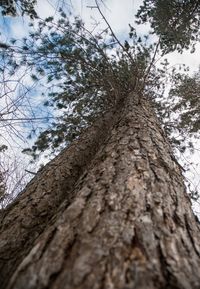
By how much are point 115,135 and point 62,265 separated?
1.99 m

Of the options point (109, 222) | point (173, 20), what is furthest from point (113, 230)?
point (173, 20)

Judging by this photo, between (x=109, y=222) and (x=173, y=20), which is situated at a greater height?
(x=173, y=20)

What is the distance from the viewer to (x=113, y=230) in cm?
140

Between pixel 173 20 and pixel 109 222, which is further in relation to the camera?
pixel 173 20

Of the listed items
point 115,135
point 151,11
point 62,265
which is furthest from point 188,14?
point 62,265

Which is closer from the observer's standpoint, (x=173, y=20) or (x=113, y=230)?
(x=113, y=230)

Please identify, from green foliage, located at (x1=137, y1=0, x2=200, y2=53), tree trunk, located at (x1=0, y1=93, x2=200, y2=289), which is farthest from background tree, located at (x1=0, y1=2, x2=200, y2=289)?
green foliage, located at (x1=137, y1=0, x2=200, y2=53)

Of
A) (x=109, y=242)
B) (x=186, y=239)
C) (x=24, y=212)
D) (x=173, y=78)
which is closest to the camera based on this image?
(x=109, y=242)

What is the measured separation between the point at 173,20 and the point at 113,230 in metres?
6.00

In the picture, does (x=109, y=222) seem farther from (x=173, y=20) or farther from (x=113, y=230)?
(x=173, y=20)

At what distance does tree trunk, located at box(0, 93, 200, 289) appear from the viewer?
1.14 meters

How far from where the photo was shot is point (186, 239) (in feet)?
5.05

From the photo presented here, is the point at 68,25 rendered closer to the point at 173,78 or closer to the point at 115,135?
the point at 173,78

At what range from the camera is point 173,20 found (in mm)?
6457
